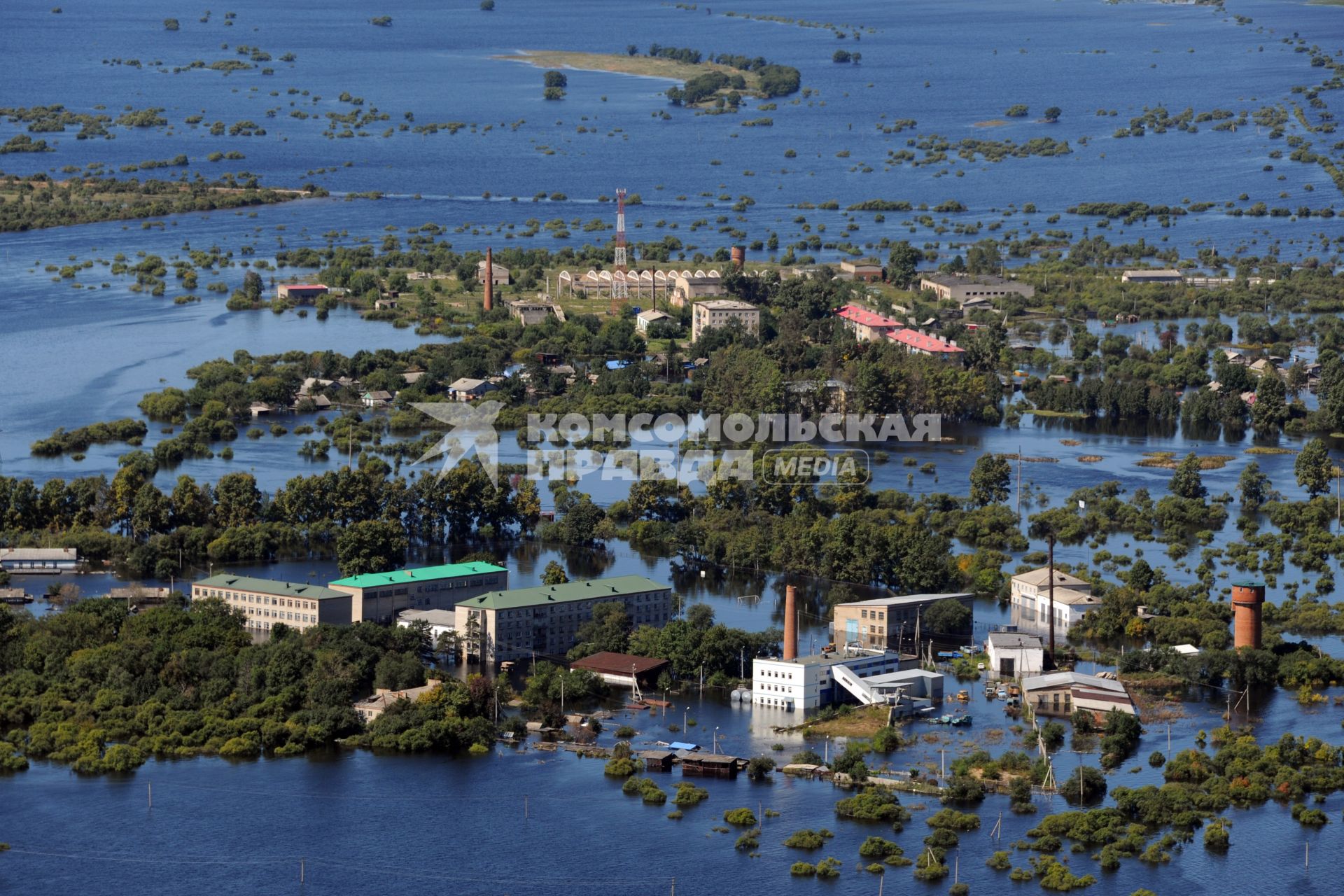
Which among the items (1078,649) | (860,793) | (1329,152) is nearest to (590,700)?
(860,793)

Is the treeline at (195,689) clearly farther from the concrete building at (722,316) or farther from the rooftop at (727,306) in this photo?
the rooftop at (727,306)

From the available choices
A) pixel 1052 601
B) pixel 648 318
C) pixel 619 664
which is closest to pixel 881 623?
pixel 1052 601

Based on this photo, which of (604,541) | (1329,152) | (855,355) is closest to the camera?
(604,541)

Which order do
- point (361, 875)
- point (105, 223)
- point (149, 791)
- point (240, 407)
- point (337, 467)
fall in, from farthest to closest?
1. point (105, 223)
2. point (240, 407)
3. point (337, 467)
4. point (149, 791)
5. point (361, 875)

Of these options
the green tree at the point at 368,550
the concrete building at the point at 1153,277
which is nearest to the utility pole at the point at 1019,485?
the green tree at the point at 368,550

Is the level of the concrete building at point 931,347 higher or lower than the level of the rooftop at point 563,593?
lower

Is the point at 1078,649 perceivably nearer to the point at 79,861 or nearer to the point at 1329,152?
the point at 79,861
